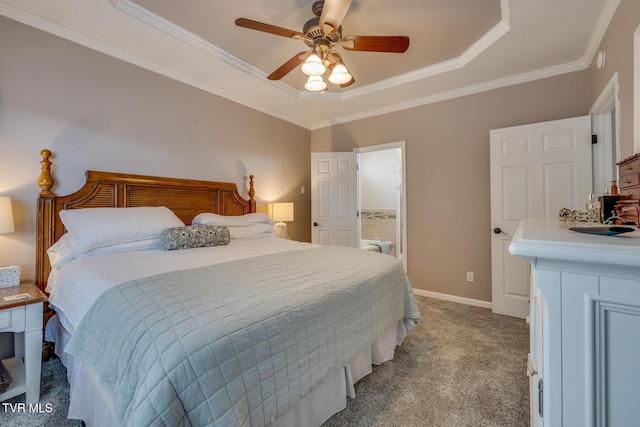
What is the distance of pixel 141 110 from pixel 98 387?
239 cm

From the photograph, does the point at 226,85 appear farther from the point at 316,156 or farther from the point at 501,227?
the point at 501,227

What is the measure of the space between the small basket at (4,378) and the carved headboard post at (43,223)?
54 centimetres

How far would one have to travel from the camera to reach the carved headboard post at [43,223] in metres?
2.05

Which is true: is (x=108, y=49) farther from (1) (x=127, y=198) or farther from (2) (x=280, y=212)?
(2) (x=280, y=212)

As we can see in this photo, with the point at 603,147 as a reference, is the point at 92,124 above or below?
above

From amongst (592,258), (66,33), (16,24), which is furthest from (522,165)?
(16,24)

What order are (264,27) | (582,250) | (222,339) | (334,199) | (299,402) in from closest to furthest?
(582,250)
(222,339)
(299,402)
(264,27)
(334,199)

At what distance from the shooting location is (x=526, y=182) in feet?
9.32

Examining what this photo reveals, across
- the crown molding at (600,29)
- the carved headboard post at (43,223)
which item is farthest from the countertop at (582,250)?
the carved headboard post at (43,223)

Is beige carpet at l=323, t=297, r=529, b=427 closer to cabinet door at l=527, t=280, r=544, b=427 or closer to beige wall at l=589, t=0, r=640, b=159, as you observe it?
cabinet door at l=527, t=280, r=544, b=427

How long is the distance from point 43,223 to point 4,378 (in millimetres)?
1015

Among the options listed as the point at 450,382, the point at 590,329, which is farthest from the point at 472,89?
the point at 590,329

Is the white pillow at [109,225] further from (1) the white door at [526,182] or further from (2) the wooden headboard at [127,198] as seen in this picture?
(1) the white door at [526,182]

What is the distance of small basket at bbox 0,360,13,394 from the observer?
1.58 m
